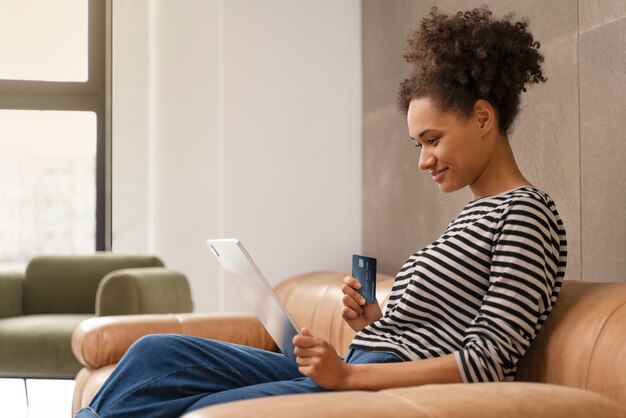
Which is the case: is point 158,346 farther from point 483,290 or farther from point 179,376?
point 483,290

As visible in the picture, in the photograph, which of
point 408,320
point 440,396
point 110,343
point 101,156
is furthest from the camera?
point 101,156

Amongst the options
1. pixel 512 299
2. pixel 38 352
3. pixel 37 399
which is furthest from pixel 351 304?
pixel 37 399

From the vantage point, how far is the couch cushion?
11.1 feet

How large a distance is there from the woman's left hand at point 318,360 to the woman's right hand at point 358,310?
375mm

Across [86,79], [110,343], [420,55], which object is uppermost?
[86,79]

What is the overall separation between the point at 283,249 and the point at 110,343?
122 cm

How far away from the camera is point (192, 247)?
13.7 ft

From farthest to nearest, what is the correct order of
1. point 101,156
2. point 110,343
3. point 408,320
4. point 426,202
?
point 101,156 < point 426,202 < point 110,343 < point 408,320

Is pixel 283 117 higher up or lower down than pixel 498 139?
higher up

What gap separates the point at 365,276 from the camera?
64.6 inches

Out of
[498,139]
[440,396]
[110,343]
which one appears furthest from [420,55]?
[110,343]

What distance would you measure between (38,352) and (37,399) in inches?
54.9

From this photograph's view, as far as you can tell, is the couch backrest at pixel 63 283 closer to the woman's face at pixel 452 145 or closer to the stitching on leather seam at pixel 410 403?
the woman's face at pixel 452 145

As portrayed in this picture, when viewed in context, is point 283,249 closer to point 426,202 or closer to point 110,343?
point 426,202
